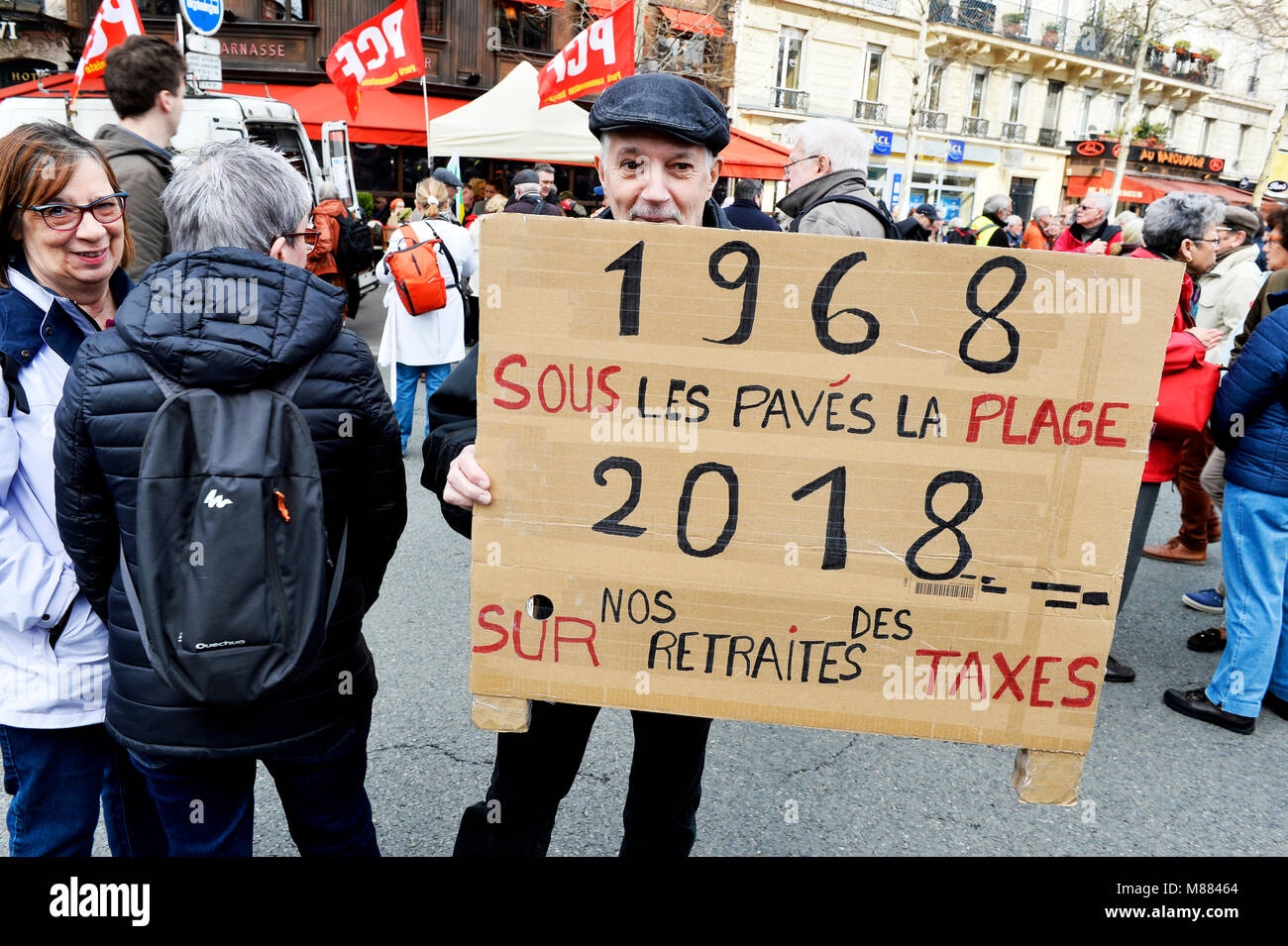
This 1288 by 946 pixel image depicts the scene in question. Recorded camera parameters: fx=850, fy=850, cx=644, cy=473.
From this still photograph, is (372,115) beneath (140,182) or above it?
above

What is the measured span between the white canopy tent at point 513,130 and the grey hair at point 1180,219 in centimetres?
745

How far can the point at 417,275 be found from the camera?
5832mm

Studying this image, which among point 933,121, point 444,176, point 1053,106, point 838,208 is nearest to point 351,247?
point 444,176

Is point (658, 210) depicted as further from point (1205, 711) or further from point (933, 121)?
point (933, 121)

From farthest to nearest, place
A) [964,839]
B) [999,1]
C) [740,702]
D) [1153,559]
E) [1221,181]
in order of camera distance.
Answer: [1221,181]
[999,1]
[1153,559]
[964,839]
[740,702]

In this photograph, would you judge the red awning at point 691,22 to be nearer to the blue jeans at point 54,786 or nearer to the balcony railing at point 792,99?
the balcony railing at point 792,99

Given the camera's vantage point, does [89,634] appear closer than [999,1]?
Yes

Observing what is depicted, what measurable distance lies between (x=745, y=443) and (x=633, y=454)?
0.66 feet

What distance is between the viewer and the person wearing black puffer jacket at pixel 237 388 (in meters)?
1.50

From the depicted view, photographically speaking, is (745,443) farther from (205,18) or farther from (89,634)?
(205,18)

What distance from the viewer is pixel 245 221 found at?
1729mm

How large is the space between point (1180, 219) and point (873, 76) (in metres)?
26.1

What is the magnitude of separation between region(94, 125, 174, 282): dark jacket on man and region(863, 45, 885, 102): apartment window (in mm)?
27252

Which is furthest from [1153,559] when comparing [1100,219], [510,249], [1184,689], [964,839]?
[510,249]
